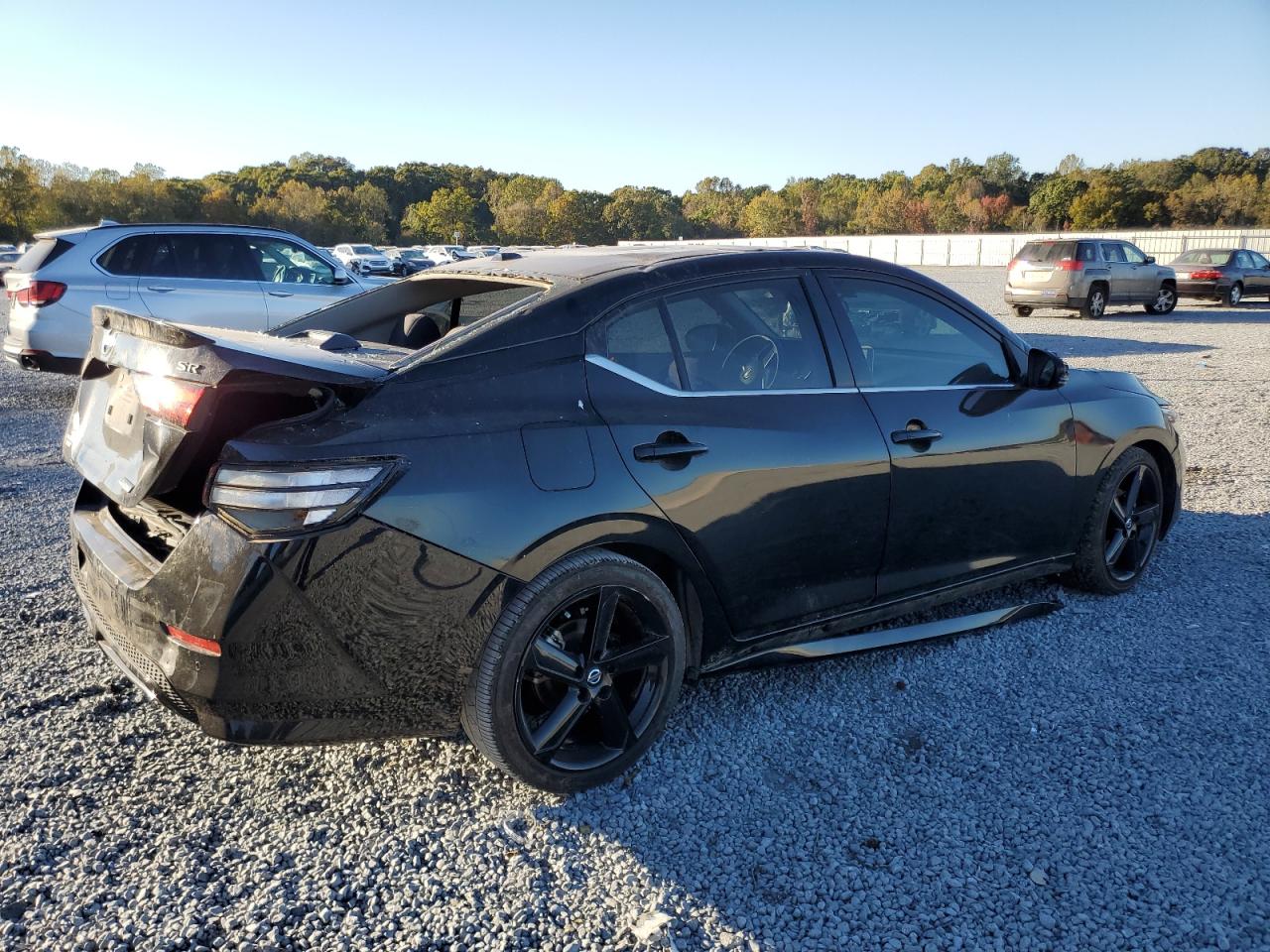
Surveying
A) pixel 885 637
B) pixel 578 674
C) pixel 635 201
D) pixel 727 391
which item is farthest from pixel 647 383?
pixel 635 201

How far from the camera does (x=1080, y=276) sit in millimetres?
19375

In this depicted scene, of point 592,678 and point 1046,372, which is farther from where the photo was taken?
point 1046,372

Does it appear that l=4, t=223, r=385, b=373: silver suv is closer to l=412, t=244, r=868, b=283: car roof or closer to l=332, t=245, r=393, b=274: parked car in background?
l=412, t=244, r=868, b=283: car roof

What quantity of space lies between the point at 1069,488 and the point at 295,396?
10.6 ft

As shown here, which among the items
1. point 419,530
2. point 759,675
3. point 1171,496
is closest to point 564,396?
point 419,530

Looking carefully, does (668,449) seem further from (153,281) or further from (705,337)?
(153,281)

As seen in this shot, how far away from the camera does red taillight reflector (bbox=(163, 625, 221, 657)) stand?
2.39m

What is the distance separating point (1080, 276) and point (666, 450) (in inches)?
758

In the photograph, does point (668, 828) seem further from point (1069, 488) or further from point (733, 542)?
point (1069, 488)

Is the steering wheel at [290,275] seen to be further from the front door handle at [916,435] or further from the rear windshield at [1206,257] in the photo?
the rear windshield at [1206,257]

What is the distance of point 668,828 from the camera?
270 centimetres

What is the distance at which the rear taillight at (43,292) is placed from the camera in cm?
890

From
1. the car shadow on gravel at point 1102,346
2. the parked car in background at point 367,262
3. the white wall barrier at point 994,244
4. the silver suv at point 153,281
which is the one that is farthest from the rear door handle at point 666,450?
the parked car in background at point 367,262

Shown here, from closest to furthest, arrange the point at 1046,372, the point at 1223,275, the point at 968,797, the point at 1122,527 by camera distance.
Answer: the point at 968,797 < the point at 1046,372 < the point at 1122,527 < the point at 1223,275
